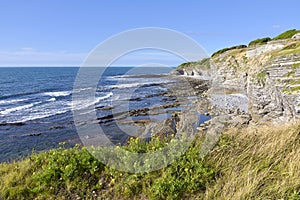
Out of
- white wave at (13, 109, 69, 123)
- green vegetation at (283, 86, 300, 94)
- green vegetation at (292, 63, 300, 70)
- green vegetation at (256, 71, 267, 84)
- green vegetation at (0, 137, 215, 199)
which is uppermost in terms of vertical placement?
green vegetation at (292, 63, 300, 70)

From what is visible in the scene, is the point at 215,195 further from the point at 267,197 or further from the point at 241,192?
the point at 267,197

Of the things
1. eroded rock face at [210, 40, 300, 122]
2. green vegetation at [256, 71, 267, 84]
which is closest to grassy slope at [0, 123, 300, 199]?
eroded rock face at [210, 40, 300, 122]

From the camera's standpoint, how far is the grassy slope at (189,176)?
10.2 feet

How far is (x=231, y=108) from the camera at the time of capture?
826 inches

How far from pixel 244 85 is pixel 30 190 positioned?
2792cm

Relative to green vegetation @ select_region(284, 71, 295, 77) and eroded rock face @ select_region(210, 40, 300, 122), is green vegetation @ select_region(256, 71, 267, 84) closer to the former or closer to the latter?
eroded rock face @ select_region(210, 40, 300, 122)

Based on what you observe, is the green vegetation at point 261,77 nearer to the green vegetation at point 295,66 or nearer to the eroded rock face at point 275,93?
the eroded rock face at point 275,93

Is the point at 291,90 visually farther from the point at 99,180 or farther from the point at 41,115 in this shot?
Result: the point at 41,115

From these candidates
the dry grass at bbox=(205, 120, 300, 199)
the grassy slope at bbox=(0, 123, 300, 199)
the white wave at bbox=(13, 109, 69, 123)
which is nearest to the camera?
the dry grass at bbox=(205, 120, 300, 199)

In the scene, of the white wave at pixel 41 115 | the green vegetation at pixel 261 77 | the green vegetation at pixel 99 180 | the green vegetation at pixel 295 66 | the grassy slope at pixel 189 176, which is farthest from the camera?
the white wave at pixel 41 115

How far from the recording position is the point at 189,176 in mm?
3359

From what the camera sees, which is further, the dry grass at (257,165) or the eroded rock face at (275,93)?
the eroded rock face at (275,93)

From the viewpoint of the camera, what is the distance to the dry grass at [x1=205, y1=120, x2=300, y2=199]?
117 inches

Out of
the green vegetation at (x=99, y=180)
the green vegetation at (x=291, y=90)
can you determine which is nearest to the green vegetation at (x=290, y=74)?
the green vegetation at (x=291, y=90)
